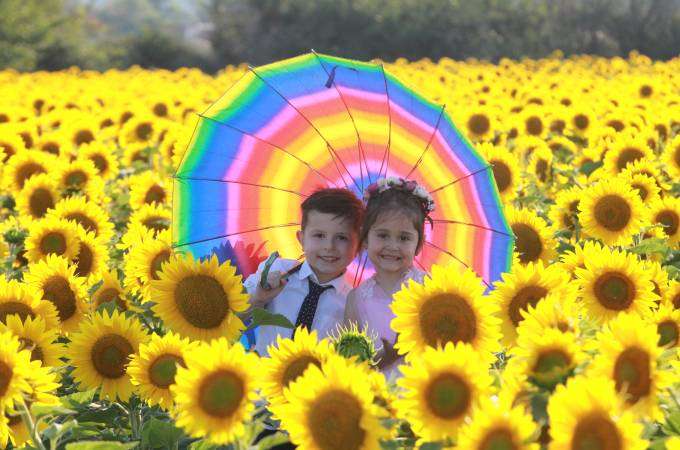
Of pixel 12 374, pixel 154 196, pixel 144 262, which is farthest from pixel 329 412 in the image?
pixel 154 196

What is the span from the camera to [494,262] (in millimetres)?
4422

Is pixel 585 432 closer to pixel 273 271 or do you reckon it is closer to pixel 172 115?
pixel 273 271

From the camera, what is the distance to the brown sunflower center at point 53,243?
16.3ft

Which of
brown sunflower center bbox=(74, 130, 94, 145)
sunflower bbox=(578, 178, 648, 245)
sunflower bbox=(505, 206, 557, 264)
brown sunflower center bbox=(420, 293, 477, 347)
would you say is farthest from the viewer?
brown sunflower center bbox=(74, 130, 94, 145)

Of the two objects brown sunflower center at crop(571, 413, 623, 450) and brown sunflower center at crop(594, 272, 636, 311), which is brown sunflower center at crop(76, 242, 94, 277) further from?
brown sunflower center at crop(571, 413, 623, 450)

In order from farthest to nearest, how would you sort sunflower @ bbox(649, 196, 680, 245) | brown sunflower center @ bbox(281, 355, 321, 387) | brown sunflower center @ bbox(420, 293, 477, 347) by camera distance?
1. sunflower @ bbox(649, 196, 680, 245)
2. brown sunflower center @ bbox(420, 293, 477, 347)
3. brown sunflower center @ bbox(281, 355, 321, 387)

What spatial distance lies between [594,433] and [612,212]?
3.15 m

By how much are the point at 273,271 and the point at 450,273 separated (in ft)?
4.15

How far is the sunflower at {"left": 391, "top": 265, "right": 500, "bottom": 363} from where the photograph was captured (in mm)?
2879

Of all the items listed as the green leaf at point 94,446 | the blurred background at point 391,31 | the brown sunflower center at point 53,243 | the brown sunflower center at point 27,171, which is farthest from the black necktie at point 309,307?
the blurred background at point 391,31

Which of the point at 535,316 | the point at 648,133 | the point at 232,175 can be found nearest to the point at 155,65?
the point at 648,133

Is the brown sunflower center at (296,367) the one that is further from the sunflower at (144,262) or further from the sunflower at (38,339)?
the sunflower at (144,262)

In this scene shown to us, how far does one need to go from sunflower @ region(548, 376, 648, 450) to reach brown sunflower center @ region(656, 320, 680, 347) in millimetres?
1103

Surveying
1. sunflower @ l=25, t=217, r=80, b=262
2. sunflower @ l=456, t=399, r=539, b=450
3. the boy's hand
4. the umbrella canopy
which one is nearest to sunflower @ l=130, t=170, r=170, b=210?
sunflower @ l=25, t=217, r=80, b=262
